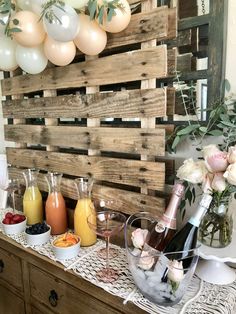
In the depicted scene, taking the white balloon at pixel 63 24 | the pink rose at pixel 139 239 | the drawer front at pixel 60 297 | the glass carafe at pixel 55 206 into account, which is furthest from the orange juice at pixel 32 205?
the white balloon at pixel 63 24

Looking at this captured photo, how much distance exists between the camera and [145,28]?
0.92m

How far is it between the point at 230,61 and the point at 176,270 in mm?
712

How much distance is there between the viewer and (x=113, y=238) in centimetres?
114

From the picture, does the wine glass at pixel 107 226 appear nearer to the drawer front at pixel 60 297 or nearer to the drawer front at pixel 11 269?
the drawer front at pixel 60 297

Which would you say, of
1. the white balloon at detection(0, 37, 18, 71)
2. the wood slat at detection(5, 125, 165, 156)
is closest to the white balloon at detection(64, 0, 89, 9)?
the white balloon at detection(0, 37, 18, 71)

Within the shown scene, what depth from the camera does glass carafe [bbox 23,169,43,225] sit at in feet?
4.22

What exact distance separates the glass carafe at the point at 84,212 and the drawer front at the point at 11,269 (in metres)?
0.34

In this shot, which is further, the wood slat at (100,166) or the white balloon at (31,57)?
the white balloon at (31,57)

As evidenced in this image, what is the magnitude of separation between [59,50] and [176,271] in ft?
→ 2.88

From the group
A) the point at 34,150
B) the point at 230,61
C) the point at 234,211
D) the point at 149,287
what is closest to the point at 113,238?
the point at 149,287

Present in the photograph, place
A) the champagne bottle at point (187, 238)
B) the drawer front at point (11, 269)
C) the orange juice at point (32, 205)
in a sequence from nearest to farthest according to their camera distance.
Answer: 1. the champagne bottle at point (187, 238)
2. the drawer front at point (11, 269)
3. the orange juice at point (32, 205)

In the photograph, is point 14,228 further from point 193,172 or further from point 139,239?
point 193,172

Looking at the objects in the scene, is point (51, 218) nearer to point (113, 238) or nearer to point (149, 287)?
point (113, 238)

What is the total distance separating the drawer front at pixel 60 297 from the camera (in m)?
0.90
